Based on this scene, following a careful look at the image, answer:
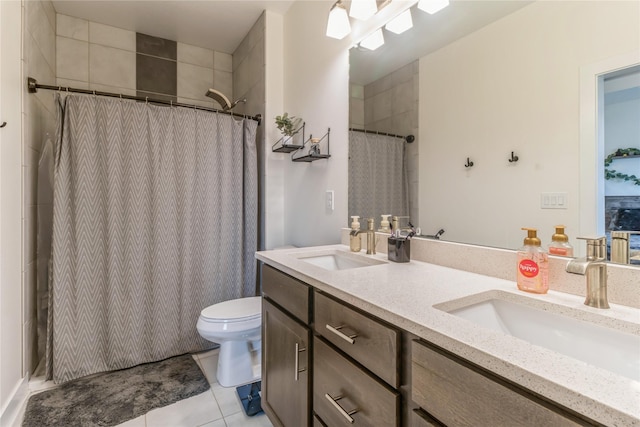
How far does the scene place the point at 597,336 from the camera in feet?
2.18

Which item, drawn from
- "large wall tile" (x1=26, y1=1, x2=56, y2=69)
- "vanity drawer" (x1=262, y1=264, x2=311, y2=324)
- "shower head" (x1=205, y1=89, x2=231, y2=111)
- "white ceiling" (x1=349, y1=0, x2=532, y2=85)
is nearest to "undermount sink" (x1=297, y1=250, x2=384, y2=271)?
"vanity drawer" (x1=262, y1=264, x2=311, y2=324)

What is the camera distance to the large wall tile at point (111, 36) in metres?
2.54

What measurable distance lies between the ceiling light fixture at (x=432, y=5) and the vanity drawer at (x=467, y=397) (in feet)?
4.18

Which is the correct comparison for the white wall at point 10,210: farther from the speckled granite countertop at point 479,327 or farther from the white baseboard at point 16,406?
the speckled granite countertop at point 479,327

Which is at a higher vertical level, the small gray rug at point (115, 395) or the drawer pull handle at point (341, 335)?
the drawer pull handle at point (341, 335)

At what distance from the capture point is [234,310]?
5.89ft

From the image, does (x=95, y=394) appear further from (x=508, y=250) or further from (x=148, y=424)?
(x=508, y=250)

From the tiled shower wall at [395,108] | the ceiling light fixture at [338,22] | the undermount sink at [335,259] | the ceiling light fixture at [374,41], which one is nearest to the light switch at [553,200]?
the tiled shower wall at [395,108]

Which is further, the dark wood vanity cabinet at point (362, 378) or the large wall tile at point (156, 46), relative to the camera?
the large wall tile at point (156, 46)

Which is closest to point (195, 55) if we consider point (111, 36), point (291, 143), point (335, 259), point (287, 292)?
point (111, 36)

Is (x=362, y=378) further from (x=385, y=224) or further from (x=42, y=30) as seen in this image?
(x=42, y=30)

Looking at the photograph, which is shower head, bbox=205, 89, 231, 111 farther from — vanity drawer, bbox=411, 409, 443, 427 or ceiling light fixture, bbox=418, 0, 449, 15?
vanity drawer, bbox=411, 409, 443, 427

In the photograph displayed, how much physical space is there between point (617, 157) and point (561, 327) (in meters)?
0.44

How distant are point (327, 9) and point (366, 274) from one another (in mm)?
1628
